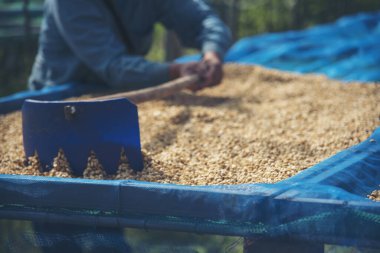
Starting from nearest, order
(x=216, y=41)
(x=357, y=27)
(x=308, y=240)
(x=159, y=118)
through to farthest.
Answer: (x=308, y=240), (x=159, y=118), (x=216, y=41), (x=357, y=27)

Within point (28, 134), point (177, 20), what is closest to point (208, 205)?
point (28, 134)

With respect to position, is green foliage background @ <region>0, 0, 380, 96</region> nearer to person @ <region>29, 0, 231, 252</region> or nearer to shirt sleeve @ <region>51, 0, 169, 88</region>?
person @ <region>29, 0, 231, 252</region>

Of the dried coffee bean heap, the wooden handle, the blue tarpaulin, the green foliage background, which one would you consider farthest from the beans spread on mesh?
the green foliage background

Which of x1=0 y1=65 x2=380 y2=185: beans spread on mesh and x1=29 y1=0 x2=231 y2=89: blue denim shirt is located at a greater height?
x1=29 y1=0 x2=231 y2=89: blue denim shirt

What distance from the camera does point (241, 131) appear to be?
2.41 m

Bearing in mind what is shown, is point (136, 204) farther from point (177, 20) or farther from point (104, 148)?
point (177, 20)

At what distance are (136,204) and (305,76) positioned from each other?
220 centimetres

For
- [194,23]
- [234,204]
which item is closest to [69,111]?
[234,204]

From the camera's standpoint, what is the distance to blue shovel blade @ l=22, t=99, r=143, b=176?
1866mm

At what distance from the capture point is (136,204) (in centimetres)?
156

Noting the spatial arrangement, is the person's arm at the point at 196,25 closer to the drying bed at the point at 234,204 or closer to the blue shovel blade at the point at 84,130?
the blue shovel blade at the point at 84,130

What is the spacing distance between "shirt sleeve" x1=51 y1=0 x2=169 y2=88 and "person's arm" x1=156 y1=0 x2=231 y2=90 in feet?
1.19

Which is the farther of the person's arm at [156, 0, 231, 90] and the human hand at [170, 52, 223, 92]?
the person's arm at [156, 0, 231, 90]

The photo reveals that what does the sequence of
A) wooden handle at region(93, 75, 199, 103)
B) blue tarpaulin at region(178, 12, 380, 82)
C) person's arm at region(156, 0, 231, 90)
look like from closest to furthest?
wooden handle at region(93, 75, 199, 103) → person's arm at region(156, 0, 231, 90) → blue tarpaulin at region(178, 12, 380, 82)
